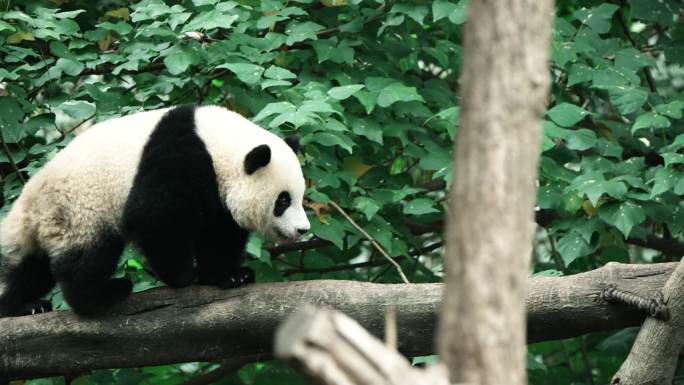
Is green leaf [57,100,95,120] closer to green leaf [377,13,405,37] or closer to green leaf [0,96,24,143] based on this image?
green leaf [0,96,24,143]

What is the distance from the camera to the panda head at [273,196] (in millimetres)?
5000

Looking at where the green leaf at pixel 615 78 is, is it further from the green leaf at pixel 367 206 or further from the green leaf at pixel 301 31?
the green leaf at pixel 301 31

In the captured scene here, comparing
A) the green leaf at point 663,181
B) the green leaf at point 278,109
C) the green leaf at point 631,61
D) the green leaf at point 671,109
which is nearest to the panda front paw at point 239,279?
the green leaf at point 278,109

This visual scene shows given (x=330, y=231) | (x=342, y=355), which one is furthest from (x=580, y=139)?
(x=342, y=355)

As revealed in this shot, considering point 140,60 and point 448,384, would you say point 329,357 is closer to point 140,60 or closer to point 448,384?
point 448,384

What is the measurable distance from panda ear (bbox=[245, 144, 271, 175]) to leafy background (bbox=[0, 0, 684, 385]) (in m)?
0.16

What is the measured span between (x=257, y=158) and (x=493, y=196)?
287 centimetres

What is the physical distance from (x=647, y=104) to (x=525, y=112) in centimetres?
385

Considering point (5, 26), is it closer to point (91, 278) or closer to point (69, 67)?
point (69, 67)

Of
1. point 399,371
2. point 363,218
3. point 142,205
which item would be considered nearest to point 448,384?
point 399,371

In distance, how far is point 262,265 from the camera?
570 centimetres

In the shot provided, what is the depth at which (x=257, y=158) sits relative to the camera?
491 cm

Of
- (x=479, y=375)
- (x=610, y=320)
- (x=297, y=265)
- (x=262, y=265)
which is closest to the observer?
(x=479, y=375)

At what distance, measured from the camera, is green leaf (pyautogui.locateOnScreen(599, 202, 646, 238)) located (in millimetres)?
4949
